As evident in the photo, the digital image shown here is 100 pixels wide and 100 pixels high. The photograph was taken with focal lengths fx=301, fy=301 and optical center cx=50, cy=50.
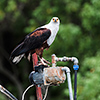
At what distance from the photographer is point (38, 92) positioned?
323 cm

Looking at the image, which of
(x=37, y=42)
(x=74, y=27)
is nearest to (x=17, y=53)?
(x=37, y=42)

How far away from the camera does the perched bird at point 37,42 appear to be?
11.9 feet

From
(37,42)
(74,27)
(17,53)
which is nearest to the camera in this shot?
(17,53)

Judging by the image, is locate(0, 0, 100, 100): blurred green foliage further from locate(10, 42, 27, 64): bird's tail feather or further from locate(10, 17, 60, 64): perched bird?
locate(10, 42, 27, 64): bird's tail feather

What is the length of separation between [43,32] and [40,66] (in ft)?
2.29

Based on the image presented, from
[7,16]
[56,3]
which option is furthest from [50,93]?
[56,3]

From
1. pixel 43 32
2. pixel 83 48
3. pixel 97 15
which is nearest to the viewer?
pixel 43 32

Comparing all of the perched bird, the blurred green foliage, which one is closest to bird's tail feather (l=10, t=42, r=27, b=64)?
the perched bird

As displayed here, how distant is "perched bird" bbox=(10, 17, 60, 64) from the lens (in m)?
A: 3.62

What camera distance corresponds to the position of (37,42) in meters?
3.75

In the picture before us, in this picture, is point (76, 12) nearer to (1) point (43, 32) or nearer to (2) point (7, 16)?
(2) point (7, 16)

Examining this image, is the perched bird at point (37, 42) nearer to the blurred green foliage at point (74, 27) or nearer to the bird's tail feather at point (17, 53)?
the bird's tail feather at point (17, 53)

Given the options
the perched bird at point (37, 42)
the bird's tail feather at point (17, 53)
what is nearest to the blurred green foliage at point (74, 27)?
the perched bird at point (37, 42)

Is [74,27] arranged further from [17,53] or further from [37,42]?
[17,53]
